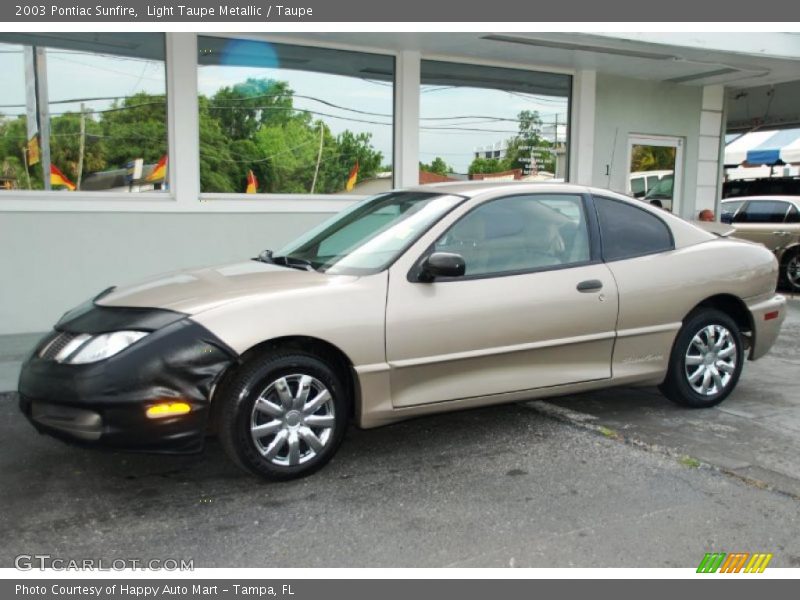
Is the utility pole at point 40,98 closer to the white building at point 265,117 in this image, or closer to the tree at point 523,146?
the white building at point 265,117

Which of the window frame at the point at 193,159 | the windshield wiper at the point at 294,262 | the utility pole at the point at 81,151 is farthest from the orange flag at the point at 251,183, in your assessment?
the windshield wiper at the point at 294,262

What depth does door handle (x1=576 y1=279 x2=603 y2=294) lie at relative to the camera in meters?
4.73

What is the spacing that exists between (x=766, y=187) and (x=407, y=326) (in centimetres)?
1518

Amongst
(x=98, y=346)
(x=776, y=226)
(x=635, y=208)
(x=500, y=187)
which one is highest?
(x=500, y=187)

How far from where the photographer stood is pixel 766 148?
58.6 ft

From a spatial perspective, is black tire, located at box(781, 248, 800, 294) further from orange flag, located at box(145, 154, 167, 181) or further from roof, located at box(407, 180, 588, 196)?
orange flag, located at box(145, 154, 167, 181)

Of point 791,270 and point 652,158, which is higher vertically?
point 652,158

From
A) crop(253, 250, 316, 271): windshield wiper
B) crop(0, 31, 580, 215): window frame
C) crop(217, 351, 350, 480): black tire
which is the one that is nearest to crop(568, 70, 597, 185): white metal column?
crop(0, 31, 580, 215): window frame

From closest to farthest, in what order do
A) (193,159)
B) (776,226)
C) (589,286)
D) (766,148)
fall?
1. (589,286)
2. (193,159)
3. (776,226)
4. (766,148)

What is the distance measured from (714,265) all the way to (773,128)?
49.0 feet

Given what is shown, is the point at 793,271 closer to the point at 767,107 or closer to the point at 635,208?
the point at 767,107

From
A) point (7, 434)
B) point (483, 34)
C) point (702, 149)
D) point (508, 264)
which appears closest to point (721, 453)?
point (508, 264)

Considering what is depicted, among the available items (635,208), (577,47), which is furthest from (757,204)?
(635,208)

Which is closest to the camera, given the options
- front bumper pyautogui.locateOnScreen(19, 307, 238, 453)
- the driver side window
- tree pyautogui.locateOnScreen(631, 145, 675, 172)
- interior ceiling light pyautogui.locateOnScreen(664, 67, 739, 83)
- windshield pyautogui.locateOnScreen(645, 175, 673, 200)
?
front bumper pyautogui.locateOnScreen(19, 307, 238, 453)
